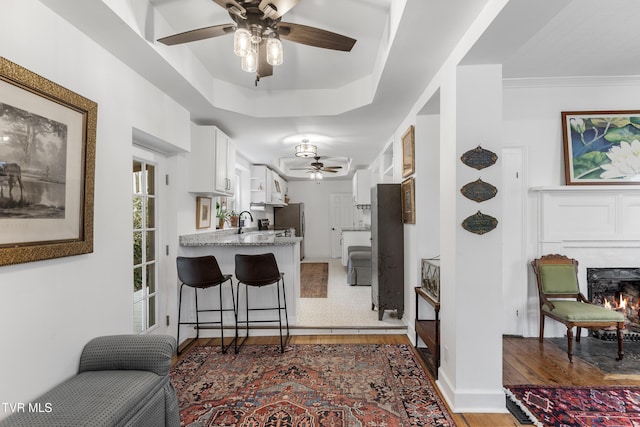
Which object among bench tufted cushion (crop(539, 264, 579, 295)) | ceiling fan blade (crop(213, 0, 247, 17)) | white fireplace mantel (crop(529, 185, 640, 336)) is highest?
ceiling fan blade (crop(213, 0, 247, 17))

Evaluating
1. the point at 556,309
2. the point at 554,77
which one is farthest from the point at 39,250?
the point at 554,77

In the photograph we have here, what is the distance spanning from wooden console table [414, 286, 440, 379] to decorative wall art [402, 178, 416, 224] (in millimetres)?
756

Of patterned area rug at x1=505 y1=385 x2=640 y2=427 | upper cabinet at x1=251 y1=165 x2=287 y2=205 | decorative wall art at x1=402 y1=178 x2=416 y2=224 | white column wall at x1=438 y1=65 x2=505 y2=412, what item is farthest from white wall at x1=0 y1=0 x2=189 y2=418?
upper cabinet at x1=251 y1=165 x2=287 y2=205

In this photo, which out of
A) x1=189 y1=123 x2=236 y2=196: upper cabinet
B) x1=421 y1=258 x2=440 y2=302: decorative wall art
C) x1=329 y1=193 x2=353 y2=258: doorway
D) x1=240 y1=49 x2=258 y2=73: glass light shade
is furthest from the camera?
x1=329 y1=193 x2=353 y2=258: doorway

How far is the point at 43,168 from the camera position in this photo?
1533 mm

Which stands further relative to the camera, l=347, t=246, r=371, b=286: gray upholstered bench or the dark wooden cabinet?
l=347, t=246, r=371, b=286: gray upholstered bench

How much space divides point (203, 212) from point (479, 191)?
3.03 metres

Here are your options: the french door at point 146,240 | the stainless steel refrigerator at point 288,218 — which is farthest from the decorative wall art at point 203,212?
the stainless steel refrigerator at point 288,218

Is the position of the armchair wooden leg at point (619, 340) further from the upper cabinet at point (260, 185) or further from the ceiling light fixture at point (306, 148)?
the upper cabinet at point (260, 185)

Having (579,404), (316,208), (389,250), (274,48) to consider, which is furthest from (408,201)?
(316,208)

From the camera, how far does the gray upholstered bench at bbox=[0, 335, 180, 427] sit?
1.27 metres

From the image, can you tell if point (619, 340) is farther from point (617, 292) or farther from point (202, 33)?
point (202, 33)

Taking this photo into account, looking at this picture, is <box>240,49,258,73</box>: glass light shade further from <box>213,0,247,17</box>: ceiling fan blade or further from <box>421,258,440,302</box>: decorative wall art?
<box>421,258,440,302</box>: decorative wall art

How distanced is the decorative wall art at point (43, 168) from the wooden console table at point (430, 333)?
8.28ft
